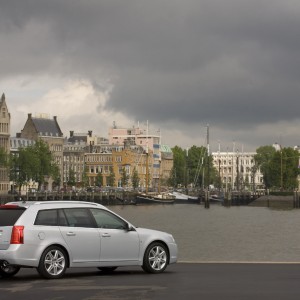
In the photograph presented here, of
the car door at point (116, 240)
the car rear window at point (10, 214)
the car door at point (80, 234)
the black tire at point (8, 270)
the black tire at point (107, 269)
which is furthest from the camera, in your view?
the black tire at point (107, 269)

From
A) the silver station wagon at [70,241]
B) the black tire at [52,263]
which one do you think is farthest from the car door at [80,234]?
the black tire at [52,263]

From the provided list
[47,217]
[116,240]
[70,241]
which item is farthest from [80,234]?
[116,240]

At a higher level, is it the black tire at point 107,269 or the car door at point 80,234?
the car door at point 80,234

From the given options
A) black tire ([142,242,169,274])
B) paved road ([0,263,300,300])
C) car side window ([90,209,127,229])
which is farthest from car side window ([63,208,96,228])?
black tire ([142,242,169,274])

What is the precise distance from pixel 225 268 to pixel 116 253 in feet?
11.6


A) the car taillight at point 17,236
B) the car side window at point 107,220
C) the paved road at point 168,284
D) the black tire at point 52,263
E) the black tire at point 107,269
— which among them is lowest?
the paved road at point 168,284

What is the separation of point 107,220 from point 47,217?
5.81 feet

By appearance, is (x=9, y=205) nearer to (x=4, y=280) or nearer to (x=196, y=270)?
(x=4, y=280)

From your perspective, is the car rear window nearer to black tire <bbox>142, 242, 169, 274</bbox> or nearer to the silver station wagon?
the silver station wagon

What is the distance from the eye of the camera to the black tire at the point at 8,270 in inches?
974

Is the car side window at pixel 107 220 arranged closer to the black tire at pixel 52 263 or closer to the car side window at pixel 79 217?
the car side window at pixel 79 217

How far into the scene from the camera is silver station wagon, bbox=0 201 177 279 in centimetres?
2366

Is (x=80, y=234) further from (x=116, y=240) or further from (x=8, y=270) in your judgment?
(x=8, y=270)

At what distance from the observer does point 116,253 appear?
25203 millimetres
